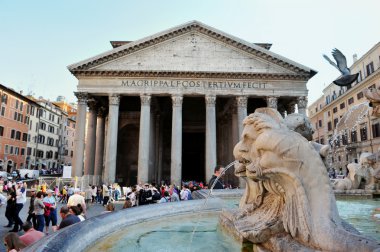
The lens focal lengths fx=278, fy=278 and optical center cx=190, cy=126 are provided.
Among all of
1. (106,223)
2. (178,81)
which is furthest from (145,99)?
(106,223)

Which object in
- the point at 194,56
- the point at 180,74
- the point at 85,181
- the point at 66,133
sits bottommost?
the point at 85,181

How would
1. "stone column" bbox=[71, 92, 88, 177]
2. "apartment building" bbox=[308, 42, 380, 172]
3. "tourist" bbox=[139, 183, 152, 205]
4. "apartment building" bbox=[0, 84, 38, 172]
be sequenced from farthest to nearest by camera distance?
1. "apartment building" bbox=[0, 84, 38, 172]
2. "apartment building" bbox=[308, 42, 380, 172]
3. "stone column" bbox=[71, 92, 88, 177]
4. "tourist" bbox=[139, 183, 152, 205]

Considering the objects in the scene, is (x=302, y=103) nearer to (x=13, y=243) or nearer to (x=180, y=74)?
(x=180, y=74)

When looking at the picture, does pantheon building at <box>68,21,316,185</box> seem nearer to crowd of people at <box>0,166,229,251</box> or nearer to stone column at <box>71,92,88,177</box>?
stone column at <box>71,92,88,177</box>

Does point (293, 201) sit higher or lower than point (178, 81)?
lower

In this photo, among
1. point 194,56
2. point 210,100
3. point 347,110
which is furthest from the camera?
point 347,110

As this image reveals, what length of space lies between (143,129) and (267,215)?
15922 millimetres

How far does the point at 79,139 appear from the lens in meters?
17.8

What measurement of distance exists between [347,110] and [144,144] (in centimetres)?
2376

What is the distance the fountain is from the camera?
189 cm

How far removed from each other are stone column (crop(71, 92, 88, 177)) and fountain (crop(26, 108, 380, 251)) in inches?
621

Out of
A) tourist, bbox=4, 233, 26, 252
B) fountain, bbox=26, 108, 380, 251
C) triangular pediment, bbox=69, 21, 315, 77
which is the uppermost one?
triangular pediment, bbox=69, 21, 315, 77

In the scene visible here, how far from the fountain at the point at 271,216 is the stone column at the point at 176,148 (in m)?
14.1

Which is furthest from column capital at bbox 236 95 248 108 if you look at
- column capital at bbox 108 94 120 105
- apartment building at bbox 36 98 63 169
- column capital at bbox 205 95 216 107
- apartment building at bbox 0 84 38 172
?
apartment building at bbox 36 98 63 169
